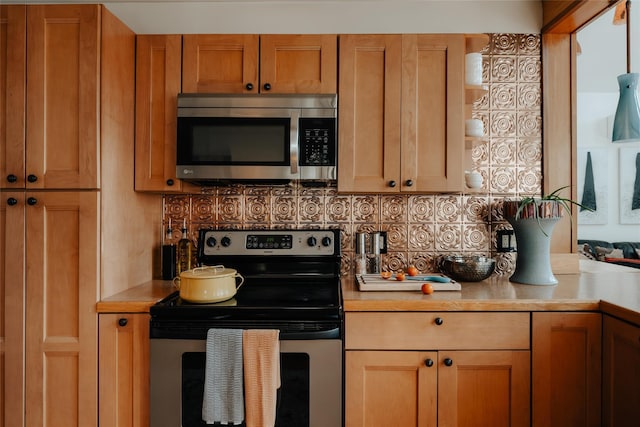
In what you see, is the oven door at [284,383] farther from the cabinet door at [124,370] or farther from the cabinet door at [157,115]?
the cabinet door at [157,115]

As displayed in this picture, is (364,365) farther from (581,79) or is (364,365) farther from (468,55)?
(581,79)

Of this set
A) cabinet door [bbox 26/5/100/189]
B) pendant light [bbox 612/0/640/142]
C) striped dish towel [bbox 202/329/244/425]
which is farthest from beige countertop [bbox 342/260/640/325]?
cabinet door [bbox 26/5/100/189]

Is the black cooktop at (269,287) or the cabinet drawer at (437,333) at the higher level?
the black cooktop at (269,287)

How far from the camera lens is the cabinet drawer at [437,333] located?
163 cm

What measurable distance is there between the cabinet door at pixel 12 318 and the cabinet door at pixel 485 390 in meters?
1.79

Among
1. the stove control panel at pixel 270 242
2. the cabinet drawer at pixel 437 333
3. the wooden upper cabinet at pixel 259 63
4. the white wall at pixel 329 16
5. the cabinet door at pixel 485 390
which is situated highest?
the white wall at pixel 329 16

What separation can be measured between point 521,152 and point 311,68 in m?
1.32

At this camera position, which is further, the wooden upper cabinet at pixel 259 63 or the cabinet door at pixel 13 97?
the wooden upper cabinet at pixel 259 63

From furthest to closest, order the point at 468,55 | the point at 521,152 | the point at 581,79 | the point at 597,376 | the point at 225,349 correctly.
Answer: the point at 581,79 → the point at 521,152 → the point at 468,55 → the point at 597,376 → the point at 225,349

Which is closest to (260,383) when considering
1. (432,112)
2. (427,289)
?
(427,289)

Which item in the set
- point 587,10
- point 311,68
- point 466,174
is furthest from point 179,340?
point 587,10

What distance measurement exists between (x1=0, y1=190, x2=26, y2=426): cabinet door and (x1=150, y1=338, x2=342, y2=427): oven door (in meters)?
0.60

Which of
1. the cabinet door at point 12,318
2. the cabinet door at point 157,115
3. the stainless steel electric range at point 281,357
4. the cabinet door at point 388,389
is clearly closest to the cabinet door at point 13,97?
the cabinet door at point 12,318

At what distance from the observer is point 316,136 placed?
1927 mm
